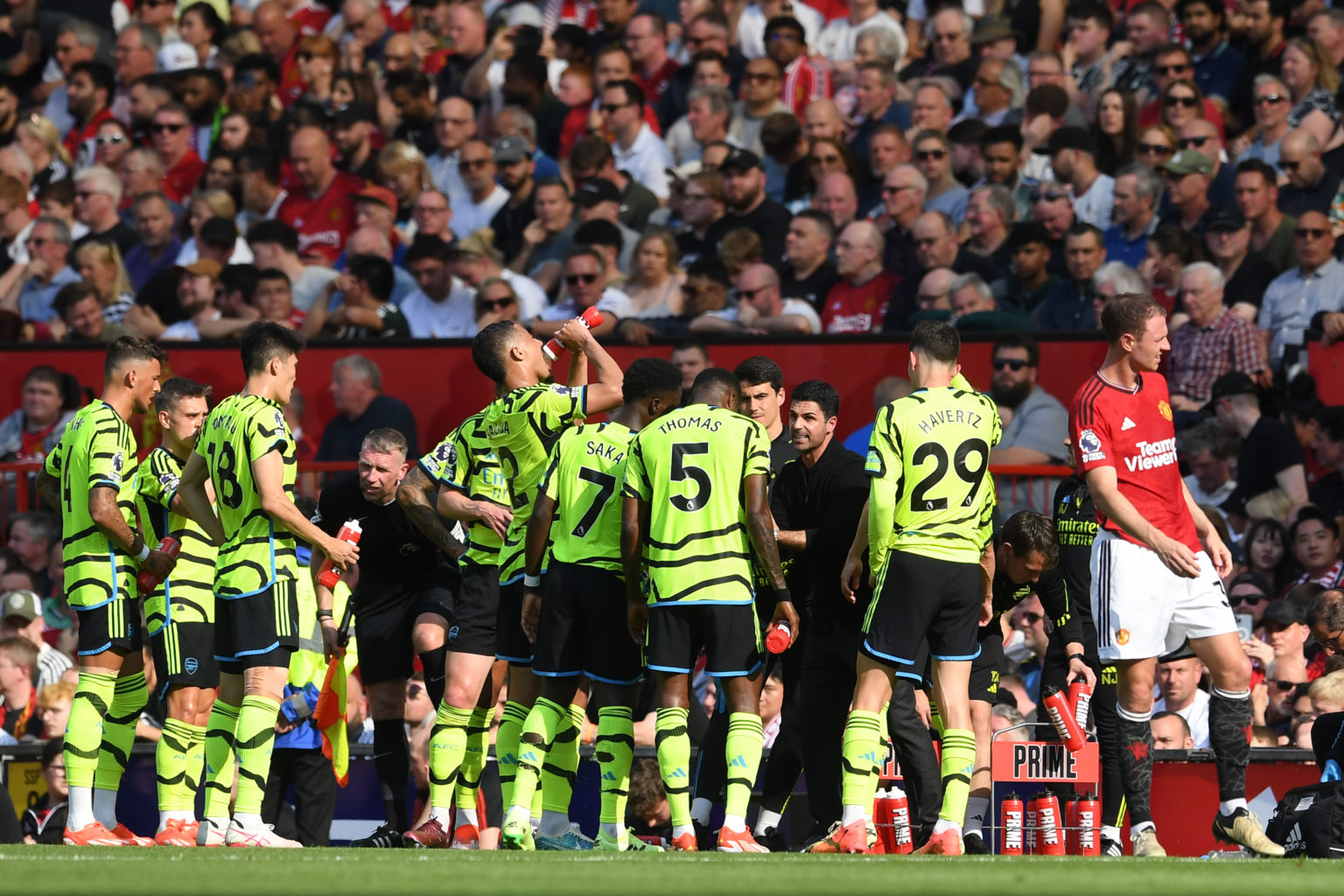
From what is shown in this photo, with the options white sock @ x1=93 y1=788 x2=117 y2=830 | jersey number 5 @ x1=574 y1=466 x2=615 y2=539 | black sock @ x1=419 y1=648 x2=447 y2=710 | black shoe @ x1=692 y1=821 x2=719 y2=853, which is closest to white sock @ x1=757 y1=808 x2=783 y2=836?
black shoe @ x1=692 y1=821 x2=719 y2=853

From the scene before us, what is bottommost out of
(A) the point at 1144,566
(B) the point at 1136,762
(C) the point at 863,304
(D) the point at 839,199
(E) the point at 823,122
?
(B) the point at 1136,762

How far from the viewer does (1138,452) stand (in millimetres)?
9469

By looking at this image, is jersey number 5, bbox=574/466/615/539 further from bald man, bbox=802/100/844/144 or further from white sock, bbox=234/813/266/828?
bald man, bbox=802/100/844/144

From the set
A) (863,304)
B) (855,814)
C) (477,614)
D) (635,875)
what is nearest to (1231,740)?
(855,814)

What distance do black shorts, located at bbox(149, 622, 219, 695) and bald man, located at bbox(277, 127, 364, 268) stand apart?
730cm

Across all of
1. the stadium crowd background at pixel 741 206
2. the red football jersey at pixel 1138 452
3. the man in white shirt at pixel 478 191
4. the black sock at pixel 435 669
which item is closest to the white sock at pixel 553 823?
the black sock at pixel 435 669

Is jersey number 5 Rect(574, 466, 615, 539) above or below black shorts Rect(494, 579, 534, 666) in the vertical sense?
above

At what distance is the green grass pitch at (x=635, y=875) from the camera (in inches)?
257

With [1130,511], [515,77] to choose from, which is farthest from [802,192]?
[1130,511]

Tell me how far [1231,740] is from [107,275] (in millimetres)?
11329

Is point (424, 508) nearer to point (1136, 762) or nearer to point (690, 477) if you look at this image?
point (690, 477)

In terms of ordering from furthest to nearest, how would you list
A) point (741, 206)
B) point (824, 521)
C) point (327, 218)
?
point (327, 218)
point (741, 206)
point (824, 521)

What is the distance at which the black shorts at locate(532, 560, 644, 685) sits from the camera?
9.70 metres

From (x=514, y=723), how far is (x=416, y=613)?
4.63 feet
